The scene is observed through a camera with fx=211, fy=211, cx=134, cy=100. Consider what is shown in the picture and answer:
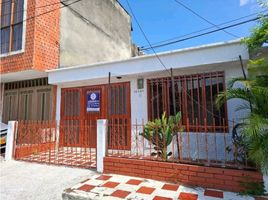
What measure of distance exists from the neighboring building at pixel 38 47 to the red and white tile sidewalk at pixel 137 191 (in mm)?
5214

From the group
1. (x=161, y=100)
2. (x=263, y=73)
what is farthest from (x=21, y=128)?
(x=263, y=73)

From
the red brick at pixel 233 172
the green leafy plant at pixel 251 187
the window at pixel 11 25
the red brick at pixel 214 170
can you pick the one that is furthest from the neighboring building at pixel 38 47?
the green leafy plant at pixel 251 187

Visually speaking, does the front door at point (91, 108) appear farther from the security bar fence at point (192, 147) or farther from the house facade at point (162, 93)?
the security bar fence at point (192, 147)

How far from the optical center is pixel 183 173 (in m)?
4.44

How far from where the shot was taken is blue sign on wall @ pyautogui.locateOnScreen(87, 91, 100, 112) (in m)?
8.14

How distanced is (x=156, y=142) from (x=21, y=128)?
16.1 feet

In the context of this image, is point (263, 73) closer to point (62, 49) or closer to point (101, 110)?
point (101, 110)

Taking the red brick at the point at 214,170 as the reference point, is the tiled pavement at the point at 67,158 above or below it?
below

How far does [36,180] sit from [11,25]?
7214mm

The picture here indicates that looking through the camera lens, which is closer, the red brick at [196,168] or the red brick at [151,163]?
the red brick at [196,168]

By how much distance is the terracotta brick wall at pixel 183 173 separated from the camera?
3991 millimetres

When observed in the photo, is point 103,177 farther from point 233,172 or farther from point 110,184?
point 233,172

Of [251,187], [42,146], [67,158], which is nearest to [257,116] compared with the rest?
[251,187]

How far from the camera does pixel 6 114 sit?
10.4 meters
